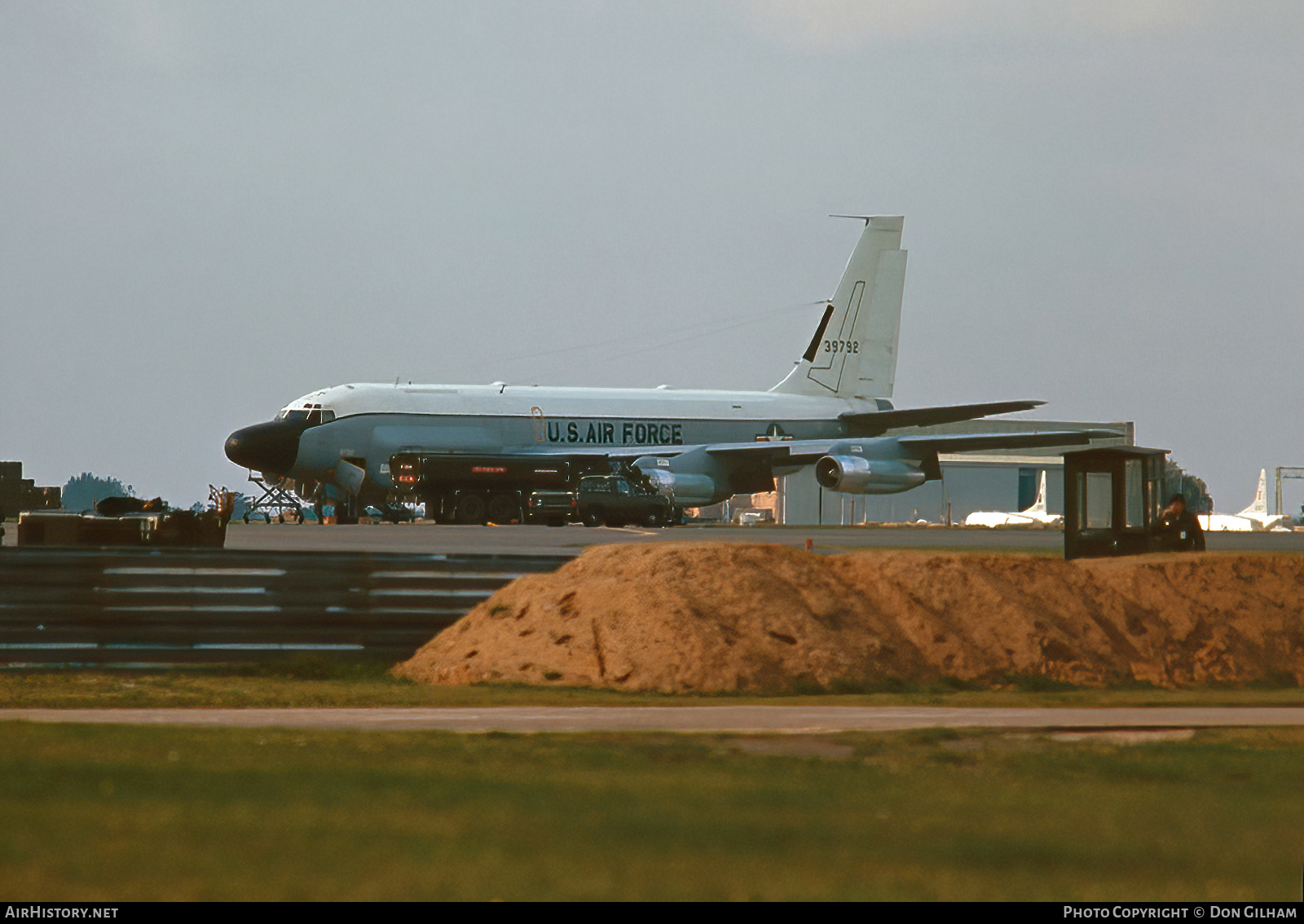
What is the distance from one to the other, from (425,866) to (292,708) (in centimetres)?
913

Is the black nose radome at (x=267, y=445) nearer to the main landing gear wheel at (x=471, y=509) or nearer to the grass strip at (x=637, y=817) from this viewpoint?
the main landing gear wheel at (x=471, y=509)

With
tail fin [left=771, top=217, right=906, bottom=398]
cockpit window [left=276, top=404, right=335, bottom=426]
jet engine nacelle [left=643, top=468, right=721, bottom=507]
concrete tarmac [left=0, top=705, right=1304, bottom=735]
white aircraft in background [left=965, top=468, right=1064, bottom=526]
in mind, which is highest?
tail fin [left=771, top=217, right=906, bottom=398]

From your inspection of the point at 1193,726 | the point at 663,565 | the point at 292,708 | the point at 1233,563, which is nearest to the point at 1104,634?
the point at 1233,563

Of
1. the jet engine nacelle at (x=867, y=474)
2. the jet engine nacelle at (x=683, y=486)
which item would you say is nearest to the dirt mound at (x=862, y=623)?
the jet engine nacelle at (x=867, y=474)

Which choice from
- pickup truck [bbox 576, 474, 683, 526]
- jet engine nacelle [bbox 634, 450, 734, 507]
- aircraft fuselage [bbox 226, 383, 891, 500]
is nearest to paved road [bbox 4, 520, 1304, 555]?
pickup truck [bbox 576, 474, 683, 526]

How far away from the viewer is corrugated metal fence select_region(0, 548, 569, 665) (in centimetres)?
2036

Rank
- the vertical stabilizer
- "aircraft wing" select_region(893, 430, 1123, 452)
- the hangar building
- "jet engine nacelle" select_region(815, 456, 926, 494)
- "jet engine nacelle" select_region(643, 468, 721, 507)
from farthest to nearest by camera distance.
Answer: the hangar building → the vertical stabilizer → "aircraft wing" select_region(893, 430, 1123, 452) → "jet engine nacelle" select_region(643, 468, 721, 507) → "jet engine nacelle" select_region(815, 456, 926, 494)

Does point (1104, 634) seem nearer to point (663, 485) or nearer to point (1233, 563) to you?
point (1233, 563)

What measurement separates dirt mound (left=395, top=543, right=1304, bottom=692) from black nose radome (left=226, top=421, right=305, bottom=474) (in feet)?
127

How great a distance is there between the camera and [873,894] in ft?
22.2

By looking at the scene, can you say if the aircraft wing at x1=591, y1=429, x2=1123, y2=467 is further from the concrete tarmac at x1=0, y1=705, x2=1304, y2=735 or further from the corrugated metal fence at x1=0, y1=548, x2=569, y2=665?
the concrete tarmac at x1=0, y1=705, x2=1304, y2=735

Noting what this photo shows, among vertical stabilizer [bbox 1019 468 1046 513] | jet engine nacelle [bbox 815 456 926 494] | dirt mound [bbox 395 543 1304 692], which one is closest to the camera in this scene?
dirt mound [bbox 395 543 1304 692]

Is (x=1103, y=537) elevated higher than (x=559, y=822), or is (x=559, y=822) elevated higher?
(x=1103, y=537)
